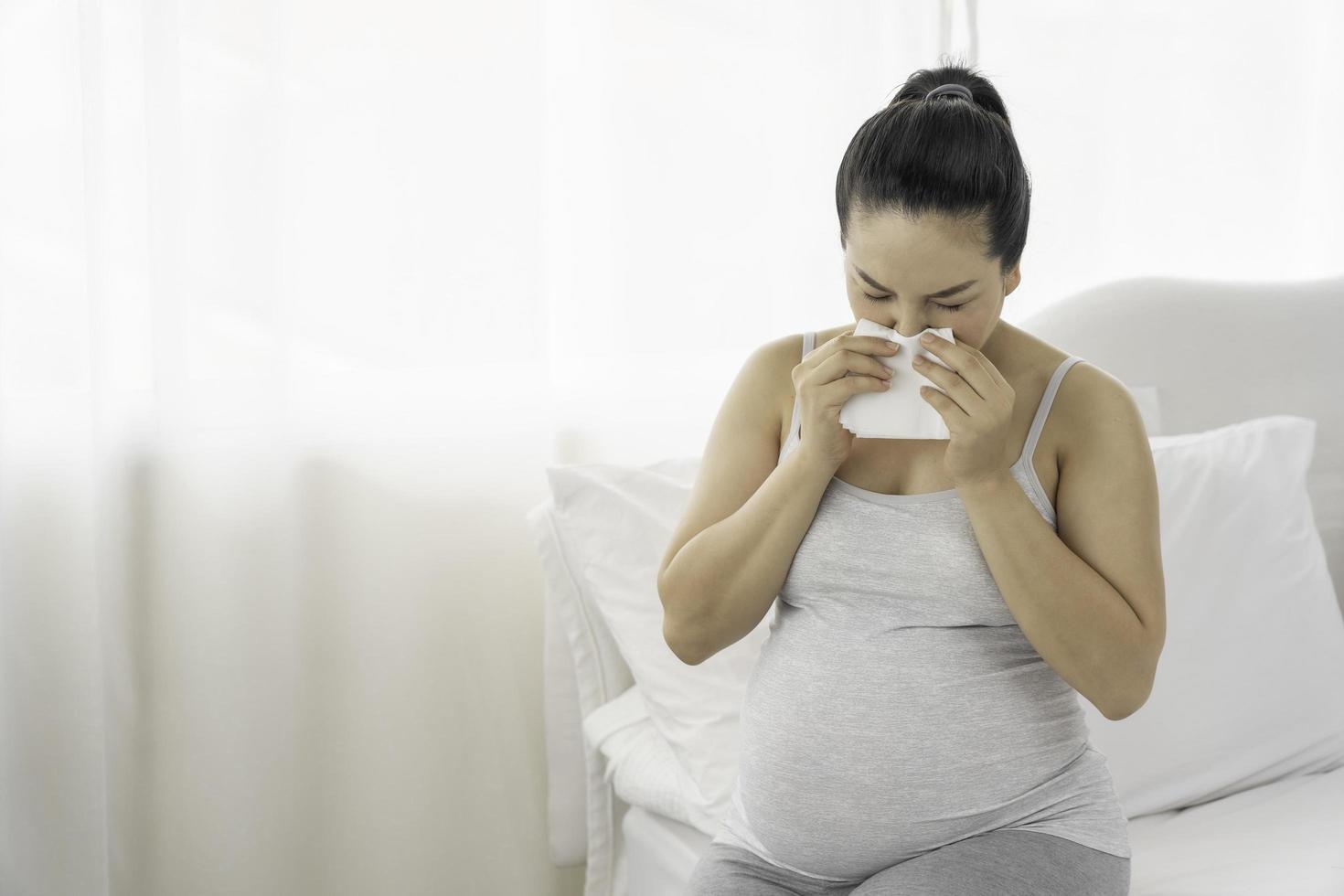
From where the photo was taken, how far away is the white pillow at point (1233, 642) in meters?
1.43

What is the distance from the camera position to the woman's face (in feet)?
3.15

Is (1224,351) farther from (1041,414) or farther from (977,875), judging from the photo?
(977,875)

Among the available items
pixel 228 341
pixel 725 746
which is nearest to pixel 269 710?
pixel 228 341

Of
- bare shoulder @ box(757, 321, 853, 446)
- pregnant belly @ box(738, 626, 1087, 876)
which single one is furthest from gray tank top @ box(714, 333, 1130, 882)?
bare shoulder @ box(757, 321, 853, 446)

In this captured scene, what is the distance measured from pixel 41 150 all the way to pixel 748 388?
897 mm

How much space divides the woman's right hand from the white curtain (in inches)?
25.9

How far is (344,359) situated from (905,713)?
89 centimetres

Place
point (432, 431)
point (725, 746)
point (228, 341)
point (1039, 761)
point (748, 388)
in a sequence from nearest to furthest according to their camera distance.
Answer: point (1039, 761) < point (748, 388) < point (725, 746) < point (228, 341) < point (432, 431)

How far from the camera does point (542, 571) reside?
1.62 m

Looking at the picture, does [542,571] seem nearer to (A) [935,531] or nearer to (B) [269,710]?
(B) [269,710]

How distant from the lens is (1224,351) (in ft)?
6.07

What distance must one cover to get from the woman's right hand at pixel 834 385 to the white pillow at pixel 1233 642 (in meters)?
0.64

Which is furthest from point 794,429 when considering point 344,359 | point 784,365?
point 344,359

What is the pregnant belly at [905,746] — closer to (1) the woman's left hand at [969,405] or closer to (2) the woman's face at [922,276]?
(1) the woman's left hand at [969,405]
